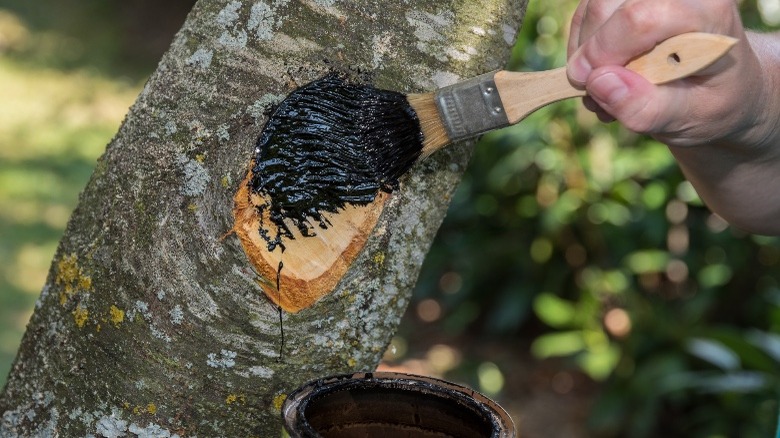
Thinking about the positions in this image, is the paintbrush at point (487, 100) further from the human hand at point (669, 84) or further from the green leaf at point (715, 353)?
the green leaf at point (715, 353)

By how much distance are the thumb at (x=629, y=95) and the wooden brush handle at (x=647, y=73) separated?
0.02 metres

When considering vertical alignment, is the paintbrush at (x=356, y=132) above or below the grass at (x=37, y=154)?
above

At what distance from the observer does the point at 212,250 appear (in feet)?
4.66

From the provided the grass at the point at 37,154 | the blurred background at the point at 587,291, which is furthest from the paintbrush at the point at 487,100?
the grass at the point at 37,154

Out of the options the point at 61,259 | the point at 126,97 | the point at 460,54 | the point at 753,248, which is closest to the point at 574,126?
the point at 753,248

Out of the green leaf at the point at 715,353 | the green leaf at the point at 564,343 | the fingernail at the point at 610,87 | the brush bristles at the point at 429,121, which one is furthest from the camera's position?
the green leaf at the point at 564,343

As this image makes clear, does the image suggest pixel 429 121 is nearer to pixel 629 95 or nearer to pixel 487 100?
pixel 487 100

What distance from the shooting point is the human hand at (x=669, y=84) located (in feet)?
4.27

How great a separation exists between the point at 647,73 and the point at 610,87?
6 centimetres

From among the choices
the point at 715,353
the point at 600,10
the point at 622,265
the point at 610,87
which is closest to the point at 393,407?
the point at 610,87

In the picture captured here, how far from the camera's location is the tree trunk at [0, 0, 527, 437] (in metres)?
1.43

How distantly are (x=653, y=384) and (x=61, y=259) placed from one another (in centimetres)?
254

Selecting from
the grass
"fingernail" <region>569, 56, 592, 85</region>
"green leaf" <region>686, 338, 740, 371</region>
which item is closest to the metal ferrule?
"fingernail" <region>569, 56, 592, 85</region>

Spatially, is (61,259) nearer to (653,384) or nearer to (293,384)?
(293,384)
